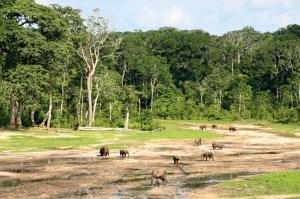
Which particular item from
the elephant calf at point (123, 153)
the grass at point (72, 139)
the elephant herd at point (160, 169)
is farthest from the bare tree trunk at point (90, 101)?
the elephant calf at point (123, 153)

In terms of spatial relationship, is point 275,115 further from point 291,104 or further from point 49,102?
point 49,102

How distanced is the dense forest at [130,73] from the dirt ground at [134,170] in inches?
761

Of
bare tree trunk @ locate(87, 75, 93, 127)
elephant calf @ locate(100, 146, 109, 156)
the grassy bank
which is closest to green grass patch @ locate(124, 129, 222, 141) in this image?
the grassy bank

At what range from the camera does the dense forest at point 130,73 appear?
58.1m

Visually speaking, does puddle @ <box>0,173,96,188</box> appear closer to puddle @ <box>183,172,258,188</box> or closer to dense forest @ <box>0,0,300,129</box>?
puddle @ <box>183,172,258,188</box>

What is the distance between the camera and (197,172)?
3055cm

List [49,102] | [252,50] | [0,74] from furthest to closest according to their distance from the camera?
[252,50]
[49,102]
[0,74]

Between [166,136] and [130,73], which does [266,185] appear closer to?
[166,136]

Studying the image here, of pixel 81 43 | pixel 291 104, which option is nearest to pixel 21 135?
pixel 81 43

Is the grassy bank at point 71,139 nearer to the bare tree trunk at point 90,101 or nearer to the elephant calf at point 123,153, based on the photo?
the elephant calf at point 123,153

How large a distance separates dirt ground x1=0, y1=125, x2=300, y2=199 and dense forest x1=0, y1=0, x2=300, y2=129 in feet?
63.4

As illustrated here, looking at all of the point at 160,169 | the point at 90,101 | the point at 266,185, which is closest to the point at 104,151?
the point at 160,169

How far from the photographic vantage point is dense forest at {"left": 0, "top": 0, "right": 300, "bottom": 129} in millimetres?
58062

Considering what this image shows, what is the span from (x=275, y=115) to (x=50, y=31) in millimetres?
49659
